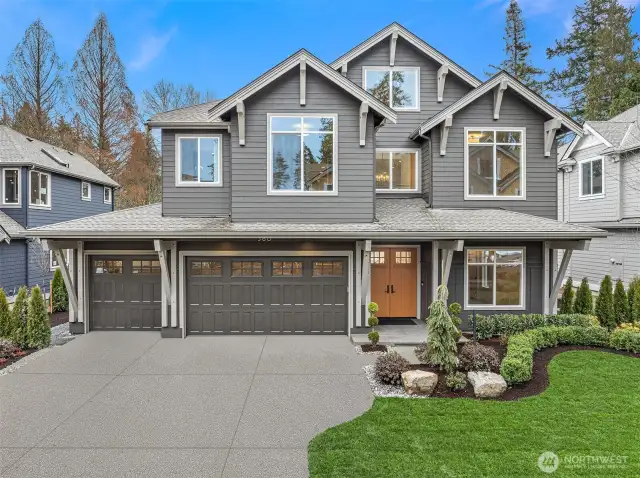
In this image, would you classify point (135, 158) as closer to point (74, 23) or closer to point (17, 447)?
point (74, 23)

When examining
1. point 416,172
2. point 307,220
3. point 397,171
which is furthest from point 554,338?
point 397,171

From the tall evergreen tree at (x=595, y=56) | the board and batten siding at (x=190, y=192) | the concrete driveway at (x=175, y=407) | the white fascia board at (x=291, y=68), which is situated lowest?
the concrete driveway at (x=175, y=407)

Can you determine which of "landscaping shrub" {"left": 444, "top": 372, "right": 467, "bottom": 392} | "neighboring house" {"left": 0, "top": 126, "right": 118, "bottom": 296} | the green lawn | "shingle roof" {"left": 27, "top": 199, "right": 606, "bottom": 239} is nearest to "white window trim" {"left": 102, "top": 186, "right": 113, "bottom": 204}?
"neighboring house" {"left": 0, "top": 126, "right": 118, "bottom": 296}

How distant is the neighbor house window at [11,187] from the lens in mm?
15203

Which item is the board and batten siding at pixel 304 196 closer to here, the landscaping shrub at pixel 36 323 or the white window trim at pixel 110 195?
the landscaping shrub at pixel 36 323

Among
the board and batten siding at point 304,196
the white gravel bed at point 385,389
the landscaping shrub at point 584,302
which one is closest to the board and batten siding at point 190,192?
the board and batten siding at point 304,196

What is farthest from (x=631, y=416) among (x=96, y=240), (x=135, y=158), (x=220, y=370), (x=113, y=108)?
(x=113, y=108)

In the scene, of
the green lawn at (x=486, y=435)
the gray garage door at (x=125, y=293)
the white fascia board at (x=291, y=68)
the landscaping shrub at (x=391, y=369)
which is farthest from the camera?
the gray garage door at (x=125, y=293)

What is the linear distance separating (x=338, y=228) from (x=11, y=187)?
14854 mm

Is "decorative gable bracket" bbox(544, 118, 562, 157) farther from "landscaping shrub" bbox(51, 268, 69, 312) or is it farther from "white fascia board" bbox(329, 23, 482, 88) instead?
"landscaping shrub" bbox(51, 268, 69, 312)

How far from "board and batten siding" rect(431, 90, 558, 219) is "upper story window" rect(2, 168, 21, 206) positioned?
16416 mm

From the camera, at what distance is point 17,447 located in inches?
180

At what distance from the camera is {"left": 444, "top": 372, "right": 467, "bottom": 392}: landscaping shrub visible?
19.9 ft

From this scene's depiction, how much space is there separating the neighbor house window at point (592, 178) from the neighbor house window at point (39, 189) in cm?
2362
